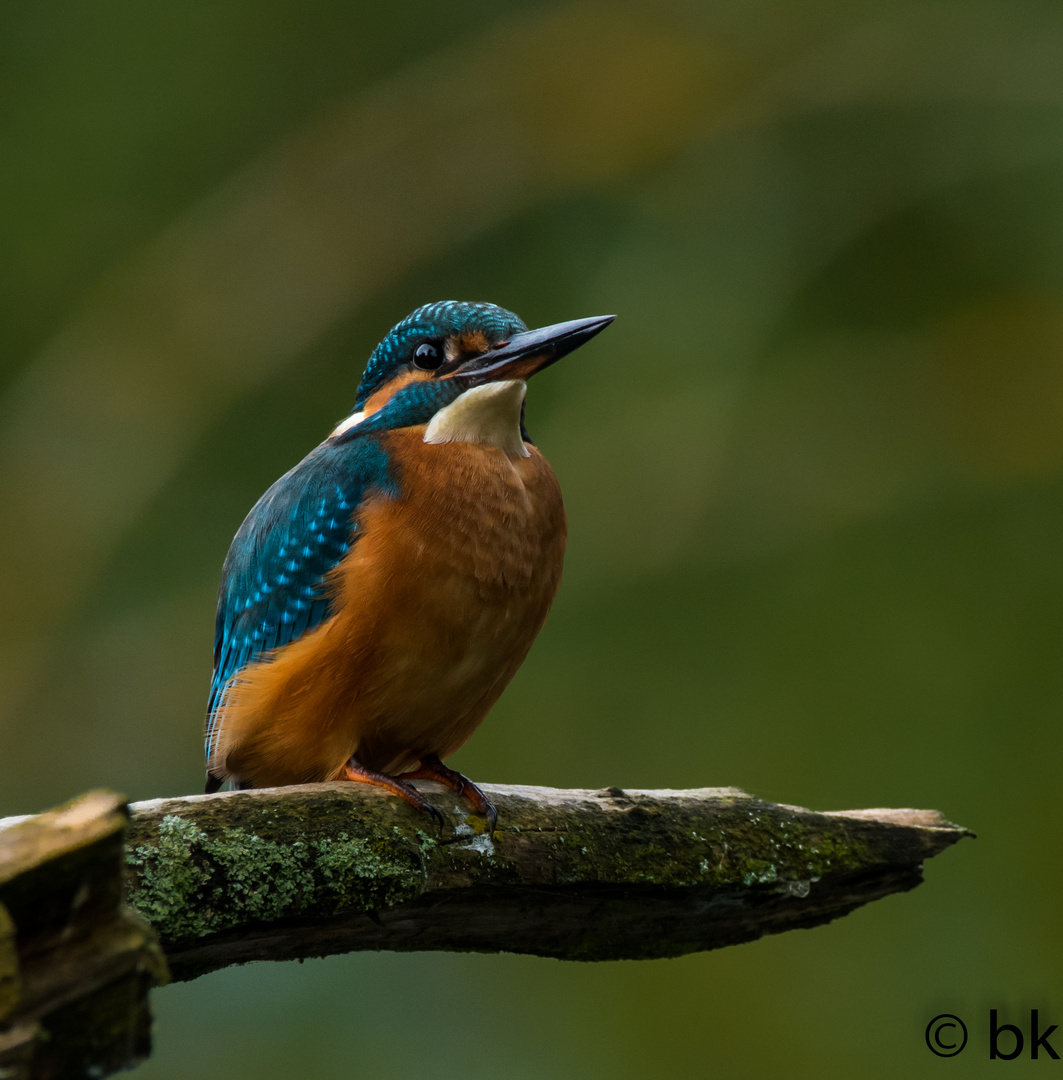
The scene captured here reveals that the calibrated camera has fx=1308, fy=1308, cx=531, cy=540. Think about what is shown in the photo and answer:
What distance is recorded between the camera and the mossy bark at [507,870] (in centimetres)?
201

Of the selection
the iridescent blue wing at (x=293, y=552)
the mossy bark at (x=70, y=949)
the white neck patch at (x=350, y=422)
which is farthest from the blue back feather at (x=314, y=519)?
the mossy bark at (x=70, y=949)

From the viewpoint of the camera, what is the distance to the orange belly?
9.00 ft

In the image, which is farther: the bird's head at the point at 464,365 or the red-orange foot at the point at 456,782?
the bird's head at the point at 464,365

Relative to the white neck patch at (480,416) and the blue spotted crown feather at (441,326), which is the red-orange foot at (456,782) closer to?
the white neck patch at (480,416)

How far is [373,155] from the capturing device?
5.55 m

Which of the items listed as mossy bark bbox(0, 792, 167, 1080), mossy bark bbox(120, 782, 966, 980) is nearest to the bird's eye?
mossy bark bbox(120, 782, 966, 980)

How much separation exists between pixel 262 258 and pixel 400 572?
3050 mm

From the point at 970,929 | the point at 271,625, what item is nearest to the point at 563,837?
the point at 271,625

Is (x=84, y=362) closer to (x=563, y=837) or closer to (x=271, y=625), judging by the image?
(x=271, y=625)

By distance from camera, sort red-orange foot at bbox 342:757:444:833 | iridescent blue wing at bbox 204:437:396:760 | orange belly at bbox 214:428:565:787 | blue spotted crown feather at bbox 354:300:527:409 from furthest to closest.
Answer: blue spotted crown feather at bbox 354:300:527:409 < iridescent blue wing at bbox 204:437:396:760 < orange belly at bbox 214:428:565:787 < red-orange foot at bbox 342:757:444:833

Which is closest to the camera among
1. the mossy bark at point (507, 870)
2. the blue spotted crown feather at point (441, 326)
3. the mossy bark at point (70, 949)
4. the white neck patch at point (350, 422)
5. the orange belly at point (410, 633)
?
the mossy bark at point (70, 949)

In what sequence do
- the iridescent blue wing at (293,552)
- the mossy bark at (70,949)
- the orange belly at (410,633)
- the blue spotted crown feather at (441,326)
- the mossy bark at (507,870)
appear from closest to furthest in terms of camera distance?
1. the mossy bark at (70,949)
2. the mossy bark at (507,870)
3. the orange belly at (410,633)
4. the iridescent blue wing at (293,552)
5. the blue spotted crown feather at (441,326)

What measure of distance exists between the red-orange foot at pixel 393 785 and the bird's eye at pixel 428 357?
96 centimetres

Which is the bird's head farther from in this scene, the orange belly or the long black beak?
the orange belly
